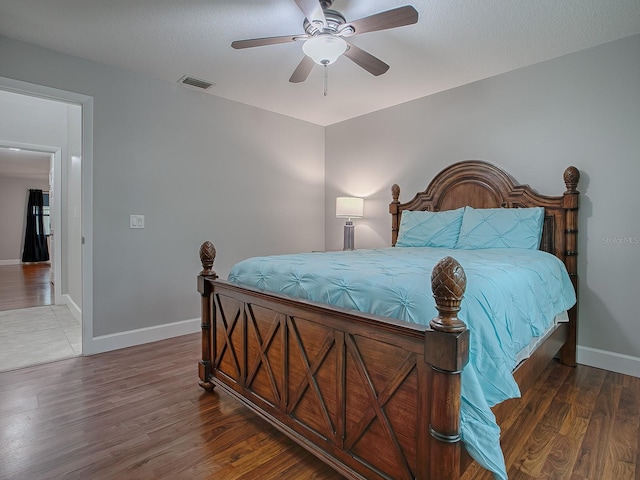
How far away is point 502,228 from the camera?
2.85 metres

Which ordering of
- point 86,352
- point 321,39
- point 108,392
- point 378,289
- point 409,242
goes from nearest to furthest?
point 378,289 → point 321,39 → point 108,392 → point 86,352 → point 409,242

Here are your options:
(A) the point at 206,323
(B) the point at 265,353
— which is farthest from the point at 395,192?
(B) the point at 265,353

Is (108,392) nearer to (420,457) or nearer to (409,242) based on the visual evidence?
(420,457)

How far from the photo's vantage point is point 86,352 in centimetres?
293

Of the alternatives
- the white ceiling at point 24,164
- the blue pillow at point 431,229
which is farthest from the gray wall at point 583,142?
the white ceiling at point 24,164

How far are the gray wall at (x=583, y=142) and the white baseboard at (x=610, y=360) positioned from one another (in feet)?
0.13

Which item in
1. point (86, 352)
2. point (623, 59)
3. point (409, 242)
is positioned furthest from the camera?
point (409, 242)

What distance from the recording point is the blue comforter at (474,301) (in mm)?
1124

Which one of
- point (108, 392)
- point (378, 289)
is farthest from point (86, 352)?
point (378, 289)

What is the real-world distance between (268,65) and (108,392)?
2776mm

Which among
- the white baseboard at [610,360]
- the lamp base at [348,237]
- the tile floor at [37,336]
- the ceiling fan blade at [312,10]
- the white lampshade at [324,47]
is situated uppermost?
the ceiling fan blade at [312,10]

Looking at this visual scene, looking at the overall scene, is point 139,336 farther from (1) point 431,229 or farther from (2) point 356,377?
(1) point 431,229

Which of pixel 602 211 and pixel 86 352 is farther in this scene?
pixel 86 352

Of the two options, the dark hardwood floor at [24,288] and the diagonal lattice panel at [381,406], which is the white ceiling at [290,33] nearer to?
the diagonal lattice panel at [381,406]
